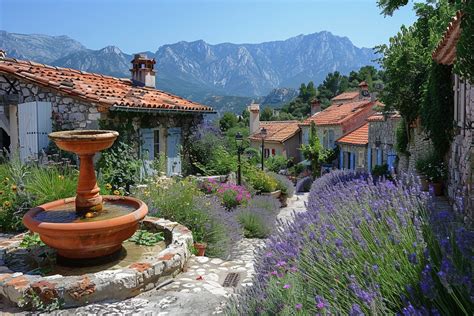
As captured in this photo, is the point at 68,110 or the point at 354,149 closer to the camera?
the point at 68,110

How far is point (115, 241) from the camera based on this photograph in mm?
4766

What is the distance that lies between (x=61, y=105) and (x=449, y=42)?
340 inches

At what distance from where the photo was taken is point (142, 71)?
1478cm

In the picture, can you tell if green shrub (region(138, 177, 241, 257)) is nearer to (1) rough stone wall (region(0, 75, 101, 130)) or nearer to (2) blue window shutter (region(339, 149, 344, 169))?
(1) rough stone wall (region(0, 75, 101, 130))

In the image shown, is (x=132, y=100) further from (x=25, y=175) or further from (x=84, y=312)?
(x=84, y=312)

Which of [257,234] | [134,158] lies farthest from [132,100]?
[257,234]

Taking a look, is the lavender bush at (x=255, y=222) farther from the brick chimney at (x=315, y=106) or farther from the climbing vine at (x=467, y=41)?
the brick chimney at (x=315, y=106)

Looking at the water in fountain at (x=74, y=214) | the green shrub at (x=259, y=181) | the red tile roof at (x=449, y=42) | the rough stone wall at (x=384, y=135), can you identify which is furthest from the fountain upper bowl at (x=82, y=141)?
the rough stone wall at (x=384, y=135)

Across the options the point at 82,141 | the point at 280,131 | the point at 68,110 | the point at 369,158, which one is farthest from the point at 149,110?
Answer: the point at 280,131

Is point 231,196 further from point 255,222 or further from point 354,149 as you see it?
point 354,149

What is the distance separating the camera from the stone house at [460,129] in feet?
22.6

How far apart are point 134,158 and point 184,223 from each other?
424 cm

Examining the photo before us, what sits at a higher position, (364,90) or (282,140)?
(364,90)

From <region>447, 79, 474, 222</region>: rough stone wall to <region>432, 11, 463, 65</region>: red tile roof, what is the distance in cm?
71
